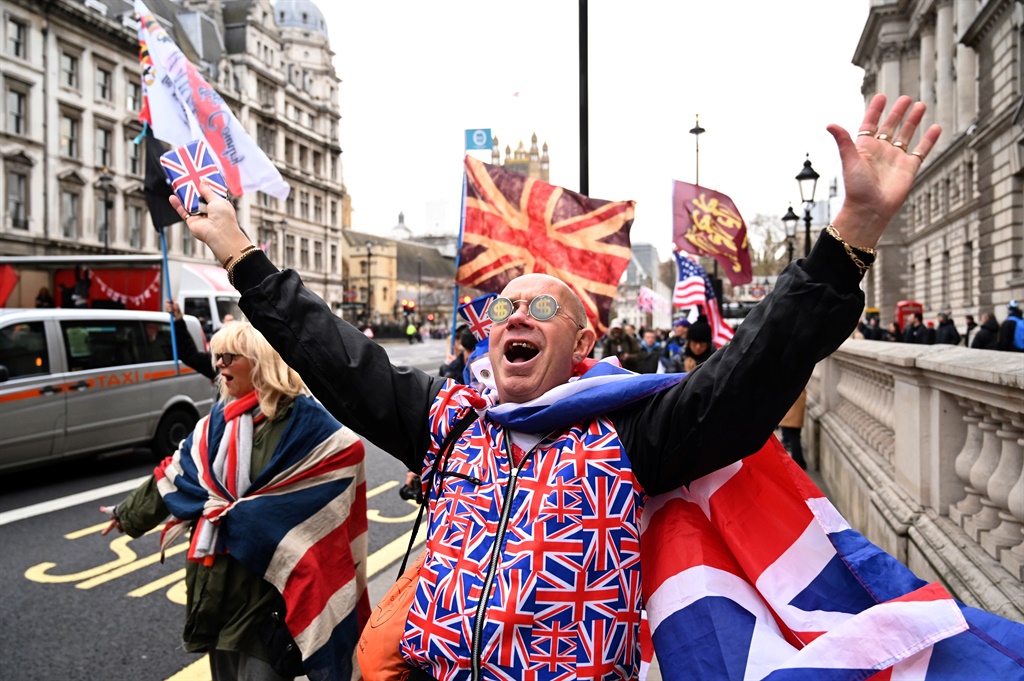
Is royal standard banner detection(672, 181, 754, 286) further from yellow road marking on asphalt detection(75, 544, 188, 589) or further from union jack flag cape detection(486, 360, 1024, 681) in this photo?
union jack flag cape detection(486, 360, 1024, 681)

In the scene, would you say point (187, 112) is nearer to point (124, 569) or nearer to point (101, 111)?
point (124, 569)

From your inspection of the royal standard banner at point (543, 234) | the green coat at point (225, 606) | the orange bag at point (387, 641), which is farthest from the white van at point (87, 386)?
the orange bag at point (387, 641)

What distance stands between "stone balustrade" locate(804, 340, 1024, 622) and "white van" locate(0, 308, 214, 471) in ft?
24.5

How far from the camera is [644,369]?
545 inches

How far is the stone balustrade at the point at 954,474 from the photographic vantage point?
9.62ft

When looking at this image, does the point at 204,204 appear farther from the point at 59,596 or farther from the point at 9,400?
the point at 9,400

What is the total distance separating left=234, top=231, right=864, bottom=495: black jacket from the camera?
66.9 inches

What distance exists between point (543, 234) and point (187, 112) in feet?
10.8

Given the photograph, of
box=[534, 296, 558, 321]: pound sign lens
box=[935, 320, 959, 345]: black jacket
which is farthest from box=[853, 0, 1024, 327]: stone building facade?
box=[534, 296, 558, 321]: pound sign lens

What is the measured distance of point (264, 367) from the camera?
11.2ft

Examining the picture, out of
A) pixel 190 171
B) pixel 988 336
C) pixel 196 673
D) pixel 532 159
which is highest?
pixel 532 159

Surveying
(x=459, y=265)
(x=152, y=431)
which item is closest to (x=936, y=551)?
(x=459, y=265)

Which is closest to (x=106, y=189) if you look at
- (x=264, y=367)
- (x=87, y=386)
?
(x=87, y=386)

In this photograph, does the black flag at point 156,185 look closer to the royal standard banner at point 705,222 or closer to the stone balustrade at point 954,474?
the stone balustrade at point 954,474
